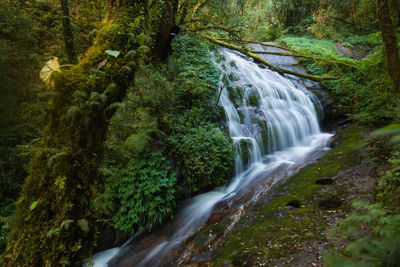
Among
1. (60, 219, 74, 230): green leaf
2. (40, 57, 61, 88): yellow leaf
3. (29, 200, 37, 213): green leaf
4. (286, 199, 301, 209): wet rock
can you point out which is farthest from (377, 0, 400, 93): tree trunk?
(29, 200, 37, 213): green leaf

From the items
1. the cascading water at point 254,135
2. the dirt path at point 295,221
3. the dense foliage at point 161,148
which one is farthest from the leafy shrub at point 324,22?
the dirt path at point 295,221

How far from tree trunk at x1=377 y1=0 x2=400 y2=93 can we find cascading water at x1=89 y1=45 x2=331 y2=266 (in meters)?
3.10

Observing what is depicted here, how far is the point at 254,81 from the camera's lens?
30.6 feet

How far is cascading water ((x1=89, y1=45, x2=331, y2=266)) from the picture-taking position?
4.45 m

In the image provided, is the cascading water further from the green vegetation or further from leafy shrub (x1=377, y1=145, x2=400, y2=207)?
leafy shrub (x1=377, y1=145, x2=400, y2=207)

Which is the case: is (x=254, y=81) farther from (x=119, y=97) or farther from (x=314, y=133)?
(x=119, y=97)

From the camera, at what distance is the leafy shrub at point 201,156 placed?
5250mm

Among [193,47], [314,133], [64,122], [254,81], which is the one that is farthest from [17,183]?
[314,133]

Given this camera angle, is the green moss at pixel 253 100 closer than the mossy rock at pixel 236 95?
No

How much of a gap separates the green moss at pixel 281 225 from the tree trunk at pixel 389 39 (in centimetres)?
218

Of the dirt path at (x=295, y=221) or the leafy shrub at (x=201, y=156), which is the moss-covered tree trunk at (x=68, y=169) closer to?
the dirt path at (x=295, y=221)

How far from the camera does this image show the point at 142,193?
4621mm

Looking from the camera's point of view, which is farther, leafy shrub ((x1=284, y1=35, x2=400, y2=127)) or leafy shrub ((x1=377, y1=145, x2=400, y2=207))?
leafy shrub ((x1=284, y1=35, x2=400, y2=127))

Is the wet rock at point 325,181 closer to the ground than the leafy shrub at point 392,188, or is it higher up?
closer to the ground
